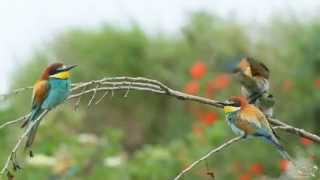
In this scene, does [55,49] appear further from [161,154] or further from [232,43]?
[161,154]

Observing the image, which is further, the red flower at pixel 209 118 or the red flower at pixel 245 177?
the red flower at pixel 209 118

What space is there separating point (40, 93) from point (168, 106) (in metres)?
7.06

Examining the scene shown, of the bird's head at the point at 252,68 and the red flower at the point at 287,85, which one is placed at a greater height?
the bird's head at the point at 252,68

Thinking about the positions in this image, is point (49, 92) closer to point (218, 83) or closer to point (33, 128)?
point (33, 128)

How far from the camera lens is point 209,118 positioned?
7695 millimetres

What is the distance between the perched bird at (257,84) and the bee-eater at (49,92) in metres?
0.49

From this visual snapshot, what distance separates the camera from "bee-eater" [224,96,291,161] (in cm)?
259

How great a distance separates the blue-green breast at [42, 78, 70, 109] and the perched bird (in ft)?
1.64

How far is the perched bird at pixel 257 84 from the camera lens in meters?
2.95

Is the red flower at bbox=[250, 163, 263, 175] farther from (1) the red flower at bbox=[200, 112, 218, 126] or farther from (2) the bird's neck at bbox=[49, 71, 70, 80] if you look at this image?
(2) the bird's neck at bbox=[49, 71, 70, 80]

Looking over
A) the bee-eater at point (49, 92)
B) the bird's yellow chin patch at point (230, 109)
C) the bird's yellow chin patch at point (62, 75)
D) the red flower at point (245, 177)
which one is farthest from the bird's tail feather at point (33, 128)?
the red flower at point (245, 177)

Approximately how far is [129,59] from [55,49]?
0.69 meters

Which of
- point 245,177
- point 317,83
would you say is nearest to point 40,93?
point 245,177

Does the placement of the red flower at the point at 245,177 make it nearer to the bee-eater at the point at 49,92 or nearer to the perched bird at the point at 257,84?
the perched bird at the point at 257,84
